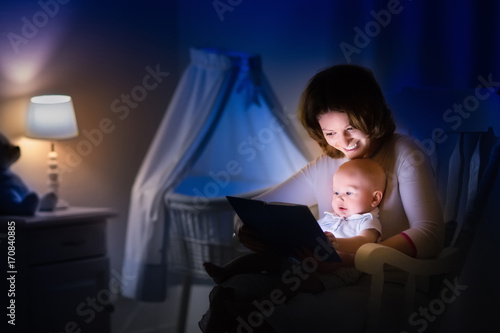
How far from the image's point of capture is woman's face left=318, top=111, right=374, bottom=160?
1930 millimetres

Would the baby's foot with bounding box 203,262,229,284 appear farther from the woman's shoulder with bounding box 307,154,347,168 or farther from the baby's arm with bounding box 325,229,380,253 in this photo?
the woman's shoulder with bounding box 307,154,347,168

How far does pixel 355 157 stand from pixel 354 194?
0.17m

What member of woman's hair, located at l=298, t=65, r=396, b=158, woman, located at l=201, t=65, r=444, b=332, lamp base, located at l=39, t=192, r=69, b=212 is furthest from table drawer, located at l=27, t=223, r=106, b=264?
woman's hair, located at l=298, t=65, r=396, b=158

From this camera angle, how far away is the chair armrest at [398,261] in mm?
1625

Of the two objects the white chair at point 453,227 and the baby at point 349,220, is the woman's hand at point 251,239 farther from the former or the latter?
the white chair at point 453,227

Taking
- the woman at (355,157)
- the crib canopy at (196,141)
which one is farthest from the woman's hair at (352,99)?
the crib canopy at (196,141)

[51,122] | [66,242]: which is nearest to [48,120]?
[51,122]

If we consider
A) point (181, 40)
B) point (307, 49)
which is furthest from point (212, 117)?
point (181, 40)

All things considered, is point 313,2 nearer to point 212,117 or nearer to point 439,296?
point 212,117

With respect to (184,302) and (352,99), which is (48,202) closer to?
(184,302)

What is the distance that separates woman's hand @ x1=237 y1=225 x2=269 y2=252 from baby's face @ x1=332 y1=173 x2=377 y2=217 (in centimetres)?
27

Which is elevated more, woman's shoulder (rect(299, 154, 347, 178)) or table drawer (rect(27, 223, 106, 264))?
woman's shoulder (rect(299, 154, 347, 178))

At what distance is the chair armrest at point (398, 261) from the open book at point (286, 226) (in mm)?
79

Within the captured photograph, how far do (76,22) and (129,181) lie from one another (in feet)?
2.88
